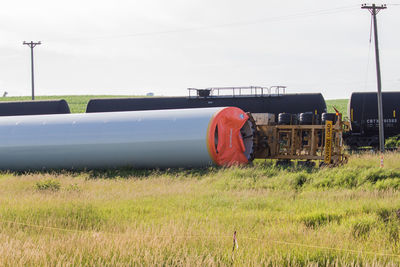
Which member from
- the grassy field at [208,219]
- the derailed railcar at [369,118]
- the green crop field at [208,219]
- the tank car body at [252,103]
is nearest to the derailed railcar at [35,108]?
the tank car body at [252,103]

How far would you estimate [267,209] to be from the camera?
957 cm

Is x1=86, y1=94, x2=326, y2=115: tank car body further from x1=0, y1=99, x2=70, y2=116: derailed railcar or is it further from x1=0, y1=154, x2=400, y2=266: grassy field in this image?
x1=0, y1=154, x2=400, y2=266: grassy field

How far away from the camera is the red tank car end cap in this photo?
1625 cm

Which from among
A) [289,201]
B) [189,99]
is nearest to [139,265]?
[289,201]

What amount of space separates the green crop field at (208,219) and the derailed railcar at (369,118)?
11.4m

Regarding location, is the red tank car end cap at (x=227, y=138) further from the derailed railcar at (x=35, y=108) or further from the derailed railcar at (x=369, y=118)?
the derailed railcar at (x=35, y=108)

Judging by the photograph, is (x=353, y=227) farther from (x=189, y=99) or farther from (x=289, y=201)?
(x=189, y=99)

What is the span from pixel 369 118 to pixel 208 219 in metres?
19.4

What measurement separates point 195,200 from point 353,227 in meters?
3.65

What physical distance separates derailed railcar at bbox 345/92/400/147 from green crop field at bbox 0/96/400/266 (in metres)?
11.4

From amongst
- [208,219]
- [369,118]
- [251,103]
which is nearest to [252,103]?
[251,103]

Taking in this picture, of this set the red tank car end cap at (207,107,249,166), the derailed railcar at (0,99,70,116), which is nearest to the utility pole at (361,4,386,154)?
the red tank car end cap at (207,107,249,166)

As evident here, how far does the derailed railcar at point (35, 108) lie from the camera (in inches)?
1099

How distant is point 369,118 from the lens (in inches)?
1005
